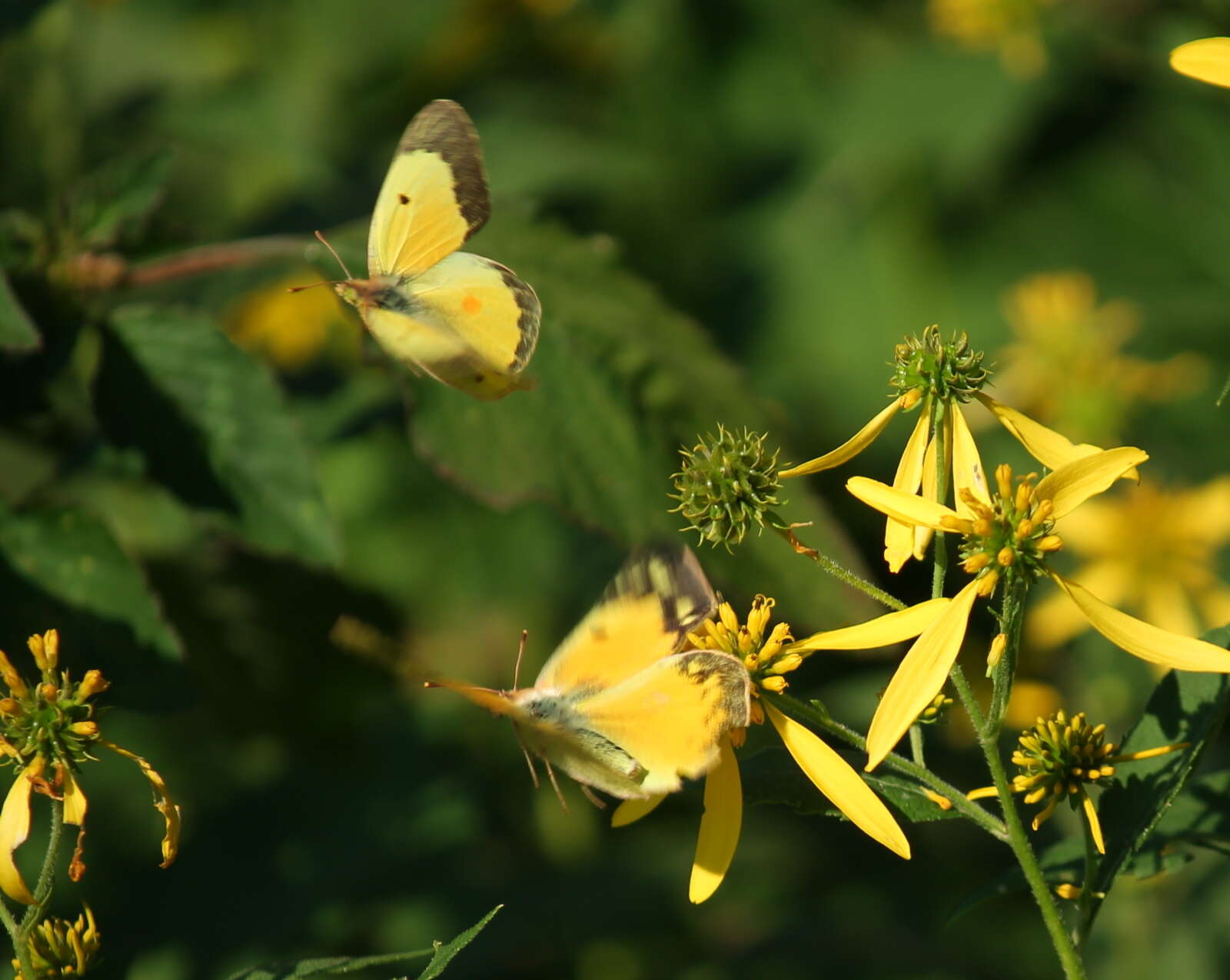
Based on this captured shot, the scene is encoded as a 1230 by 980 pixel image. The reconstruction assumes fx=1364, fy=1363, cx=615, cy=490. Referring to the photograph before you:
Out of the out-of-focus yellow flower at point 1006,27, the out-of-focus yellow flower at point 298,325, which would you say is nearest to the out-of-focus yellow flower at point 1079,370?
the out-of-focus yellow flower at point 1006,27

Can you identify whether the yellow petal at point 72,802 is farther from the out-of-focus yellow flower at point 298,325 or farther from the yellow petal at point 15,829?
the out-of-focus yellow flower at point 298,325

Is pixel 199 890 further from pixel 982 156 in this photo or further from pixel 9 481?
pixel 982 156

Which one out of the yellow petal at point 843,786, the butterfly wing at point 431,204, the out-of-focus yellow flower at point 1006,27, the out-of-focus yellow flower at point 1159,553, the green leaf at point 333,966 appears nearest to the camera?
the green leaf at point 333,966

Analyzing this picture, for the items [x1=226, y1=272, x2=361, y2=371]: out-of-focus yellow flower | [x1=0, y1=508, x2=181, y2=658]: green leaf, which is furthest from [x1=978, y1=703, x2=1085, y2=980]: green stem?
[x1=226, y1=272, x2=361, y2=371]: out-of-focus yellow flower

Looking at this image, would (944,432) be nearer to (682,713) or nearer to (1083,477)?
(1083,477)

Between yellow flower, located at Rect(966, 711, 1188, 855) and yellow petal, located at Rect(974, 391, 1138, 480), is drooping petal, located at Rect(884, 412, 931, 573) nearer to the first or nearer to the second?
yellow petal, located at Rect(974, 391, 1138, 480)

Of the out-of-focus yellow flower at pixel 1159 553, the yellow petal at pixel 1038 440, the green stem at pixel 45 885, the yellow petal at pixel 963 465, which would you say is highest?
the yellow petal at pixel 1038 440

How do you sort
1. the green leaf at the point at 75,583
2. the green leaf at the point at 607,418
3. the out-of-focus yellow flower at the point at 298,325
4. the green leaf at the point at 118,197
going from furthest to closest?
the out-of-focus yellow flower at the point at 298,325 < the green leaf at the point at 118,197 < the green leaf at the point at 607,418 < the green leaf at the point at 75,583
